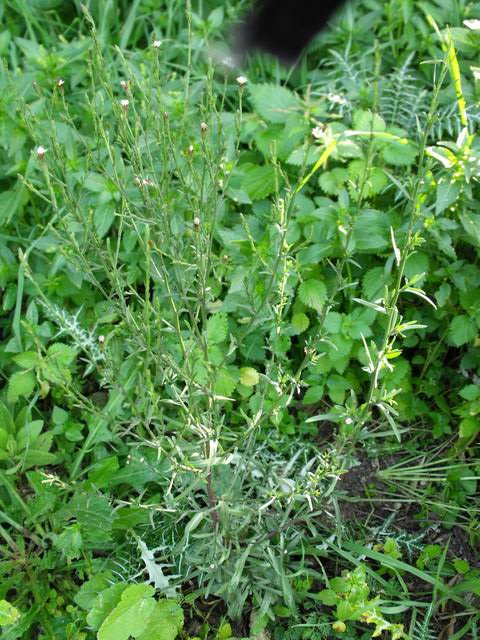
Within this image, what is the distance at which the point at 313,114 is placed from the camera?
2.64 m

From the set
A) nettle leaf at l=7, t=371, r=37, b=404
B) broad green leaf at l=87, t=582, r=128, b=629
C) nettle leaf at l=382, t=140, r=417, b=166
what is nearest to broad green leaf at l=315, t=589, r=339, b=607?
broad green leaf at l=87, t=582, r=128, b=629

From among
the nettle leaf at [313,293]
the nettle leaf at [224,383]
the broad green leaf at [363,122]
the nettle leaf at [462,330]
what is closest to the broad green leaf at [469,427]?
the nettle leaf at [462,330]

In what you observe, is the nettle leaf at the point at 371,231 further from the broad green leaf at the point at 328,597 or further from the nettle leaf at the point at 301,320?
the broad green leaf at the point at 328,597

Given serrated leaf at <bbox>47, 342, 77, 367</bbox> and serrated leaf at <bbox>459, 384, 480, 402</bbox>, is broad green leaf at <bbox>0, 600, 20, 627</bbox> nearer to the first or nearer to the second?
serrated leaf at <bbox>47, 342, 77, 367</bbox>

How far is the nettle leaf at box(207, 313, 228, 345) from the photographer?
2.33 m

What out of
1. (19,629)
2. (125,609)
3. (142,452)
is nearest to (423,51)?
(142,452)

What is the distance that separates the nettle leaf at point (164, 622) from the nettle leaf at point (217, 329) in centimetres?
80

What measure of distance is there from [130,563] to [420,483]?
3.38ft

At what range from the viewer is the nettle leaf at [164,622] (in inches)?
Result: 79.0

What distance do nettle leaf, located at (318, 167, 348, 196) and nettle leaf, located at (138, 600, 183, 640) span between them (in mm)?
1437

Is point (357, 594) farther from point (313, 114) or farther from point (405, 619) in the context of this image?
point (313, 114)

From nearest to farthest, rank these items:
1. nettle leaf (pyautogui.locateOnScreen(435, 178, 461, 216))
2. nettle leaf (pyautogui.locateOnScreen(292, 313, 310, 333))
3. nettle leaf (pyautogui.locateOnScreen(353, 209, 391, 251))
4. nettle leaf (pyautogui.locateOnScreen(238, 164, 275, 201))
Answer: nettle leaf (pyautogui.locateOnScreen(435, 178, 461, 216)) < nettle leaf (pyautogui.locateOnScreen(353, 209, 391, 251)) < nettle leaf (pyautogui.locateOnScreen(292, 313, 310, 333)) < nettle leaf (pyautogui.locateOnScreen(238, 164, 275, 201))

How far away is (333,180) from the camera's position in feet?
8.30

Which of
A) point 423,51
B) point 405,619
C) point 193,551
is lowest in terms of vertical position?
point 405,619
